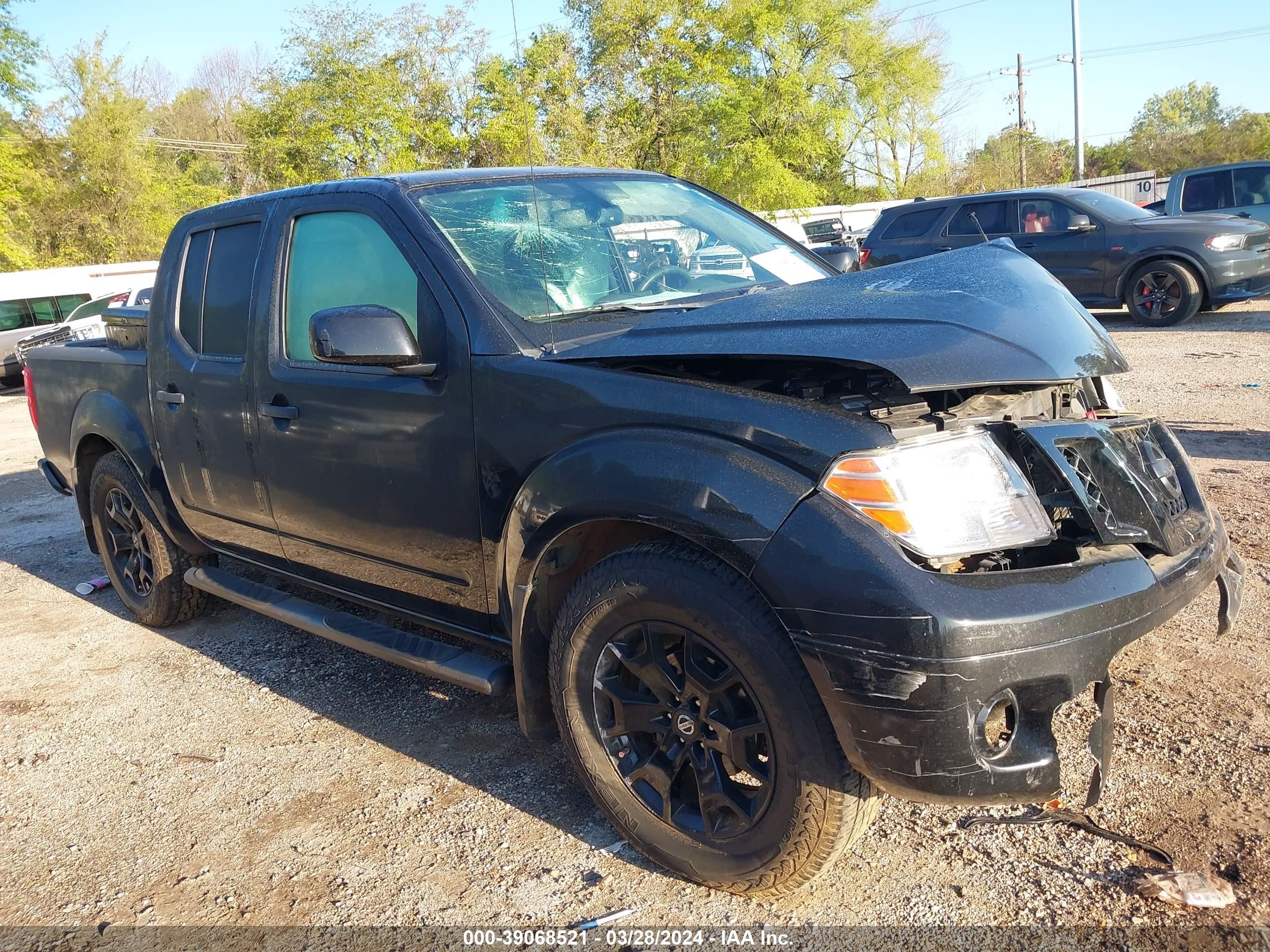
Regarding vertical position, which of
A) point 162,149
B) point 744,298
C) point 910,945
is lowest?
point 910,945

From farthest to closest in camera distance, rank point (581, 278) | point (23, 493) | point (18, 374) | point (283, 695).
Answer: point (18, 374)
point (23, 493)
point (283, 695)
point (581, 278)

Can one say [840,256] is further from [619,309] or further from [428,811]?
[428,811]

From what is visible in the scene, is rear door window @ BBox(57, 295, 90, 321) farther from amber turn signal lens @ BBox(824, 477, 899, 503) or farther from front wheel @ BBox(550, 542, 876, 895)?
amber turn signal lens @ BBox(824, 477, 899, 503)

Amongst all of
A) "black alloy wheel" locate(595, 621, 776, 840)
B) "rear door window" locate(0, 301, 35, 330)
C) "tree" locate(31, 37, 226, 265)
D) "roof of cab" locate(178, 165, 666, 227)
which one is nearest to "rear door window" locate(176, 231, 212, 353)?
"roof of cab" locate(178, 165, 666, 227)

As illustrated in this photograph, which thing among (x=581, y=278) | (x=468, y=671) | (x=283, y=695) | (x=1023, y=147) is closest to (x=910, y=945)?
(x=468, y=671)

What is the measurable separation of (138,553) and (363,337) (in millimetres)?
2730

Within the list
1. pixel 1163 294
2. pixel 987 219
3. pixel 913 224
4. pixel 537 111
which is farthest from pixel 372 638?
pixel 913 224

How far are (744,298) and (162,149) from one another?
4376 centimetres

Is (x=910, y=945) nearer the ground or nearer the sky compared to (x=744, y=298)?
nearer the ground

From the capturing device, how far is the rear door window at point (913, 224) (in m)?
13.0

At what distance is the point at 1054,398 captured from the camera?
2596 millimetres

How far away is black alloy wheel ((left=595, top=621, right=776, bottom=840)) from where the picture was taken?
2.28 metres

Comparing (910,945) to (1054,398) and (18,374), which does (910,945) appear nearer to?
(1054,398)

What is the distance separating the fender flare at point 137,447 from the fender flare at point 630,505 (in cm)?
224
